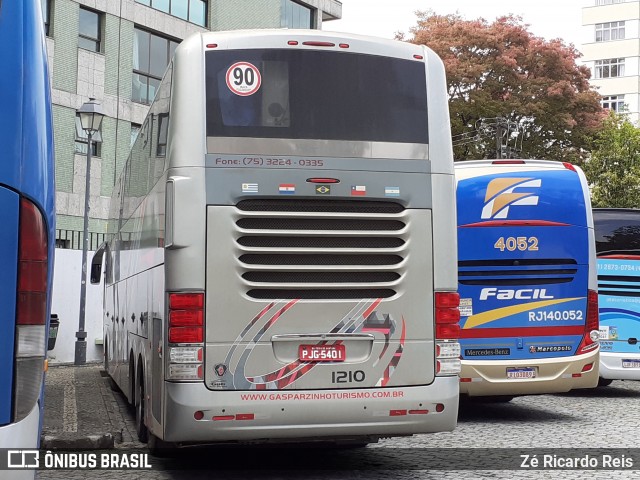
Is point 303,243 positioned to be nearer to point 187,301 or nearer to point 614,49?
point 187,301

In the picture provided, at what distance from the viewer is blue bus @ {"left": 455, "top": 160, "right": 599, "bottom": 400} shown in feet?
41.8

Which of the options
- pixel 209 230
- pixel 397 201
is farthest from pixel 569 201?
pixel 209 230

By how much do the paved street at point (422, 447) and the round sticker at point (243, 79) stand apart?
327 centimetres

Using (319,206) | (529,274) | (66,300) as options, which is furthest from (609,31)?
(319,206)

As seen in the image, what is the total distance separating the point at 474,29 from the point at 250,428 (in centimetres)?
3666

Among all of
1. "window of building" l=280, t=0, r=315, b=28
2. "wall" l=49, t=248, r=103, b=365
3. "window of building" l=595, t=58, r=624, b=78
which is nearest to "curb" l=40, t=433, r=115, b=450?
"wall" l=49, t=248, r=103, b=365

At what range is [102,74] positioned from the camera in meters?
28.7

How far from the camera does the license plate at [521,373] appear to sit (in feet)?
41.3

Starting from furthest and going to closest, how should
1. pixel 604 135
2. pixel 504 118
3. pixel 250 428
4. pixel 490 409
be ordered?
pixel 604 135, pixel 504 118, pixel 490 409, pixel 250 428

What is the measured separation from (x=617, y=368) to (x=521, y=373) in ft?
13.5

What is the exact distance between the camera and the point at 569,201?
1289 cm

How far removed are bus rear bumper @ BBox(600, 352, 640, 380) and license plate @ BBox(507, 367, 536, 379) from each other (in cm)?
395

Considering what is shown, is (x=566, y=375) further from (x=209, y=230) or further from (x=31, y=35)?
(x=31, y=35)

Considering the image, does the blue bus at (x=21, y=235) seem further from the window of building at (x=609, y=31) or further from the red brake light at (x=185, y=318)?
the window of building at (x=609, y=31)
